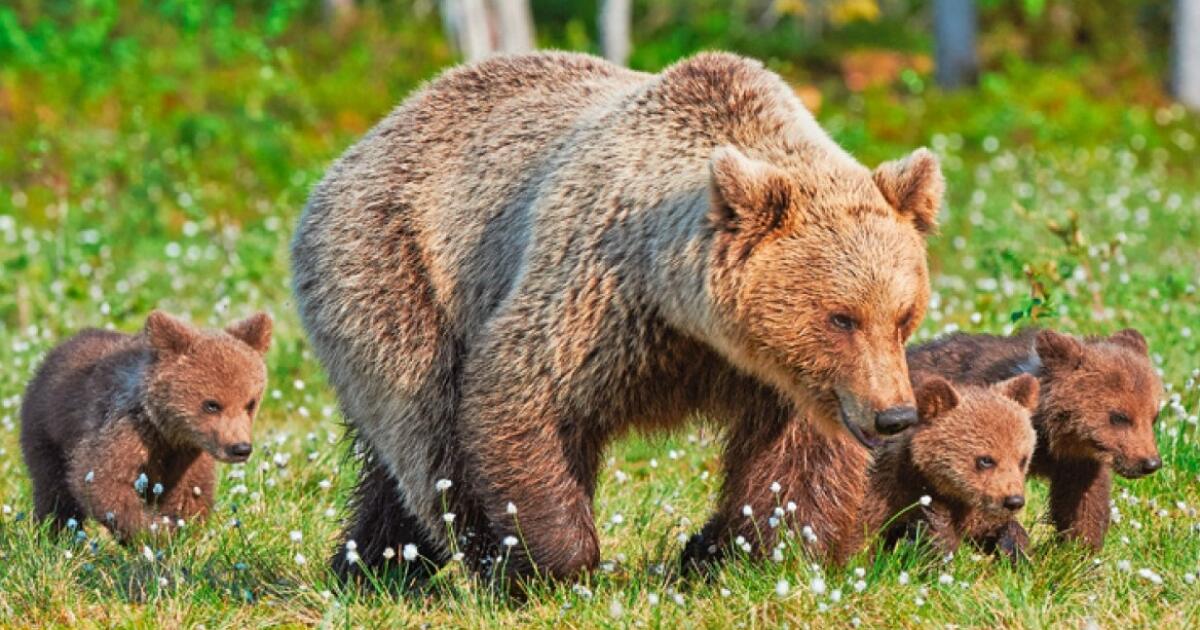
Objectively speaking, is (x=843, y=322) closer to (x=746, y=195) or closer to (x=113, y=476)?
(x=746, y=195)

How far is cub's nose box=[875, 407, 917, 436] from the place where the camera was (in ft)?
16.1

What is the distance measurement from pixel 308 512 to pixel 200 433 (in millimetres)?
546

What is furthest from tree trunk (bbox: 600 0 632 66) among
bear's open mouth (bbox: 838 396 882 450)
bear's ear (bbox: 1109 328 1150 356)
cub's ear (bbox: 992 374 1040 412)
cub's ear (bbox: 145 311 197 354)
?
bear's open mouth (bbox: 838 396 882 450)

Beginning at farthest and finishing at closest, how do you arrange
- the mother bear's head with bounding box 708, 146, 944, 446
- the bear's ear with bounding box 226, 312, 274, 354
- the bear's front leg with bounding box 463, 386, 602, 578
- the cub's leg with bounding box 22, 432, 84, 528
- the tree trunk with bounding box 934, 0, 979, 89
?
the tree trunk with bounding box 934, 0, 979, 89
the bear's ear with bounding box 226, 312, 274, 354
the cub's leg with bounding box 22, 432, 84, 528
the bear's front leg with bounding box 463, 386, 602, 578
the mother bear's head with bounding box 708, 146, 944, 446

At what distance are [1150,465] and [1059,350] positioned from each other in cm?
53

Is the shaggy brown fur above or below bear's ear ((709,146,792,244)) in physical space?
below

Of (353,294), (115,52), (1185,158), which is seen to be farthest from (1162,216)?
(115,52)

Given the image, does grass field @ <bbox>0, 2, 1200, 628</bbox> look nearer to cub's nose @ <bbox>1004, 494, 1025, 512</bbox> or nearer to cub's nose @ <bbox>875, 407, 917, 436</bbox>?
cub's nose @ <bbox>1004, 494, 1025, 512</bbox>

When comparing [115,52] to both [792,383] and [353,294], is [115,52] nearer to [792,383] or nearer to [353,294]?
[353,294]

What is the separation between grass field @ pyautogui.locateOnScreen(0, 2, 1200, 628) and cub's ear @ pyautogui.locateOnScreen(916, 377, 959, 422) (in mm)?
499

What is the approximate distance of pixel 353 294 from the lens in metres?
6.26

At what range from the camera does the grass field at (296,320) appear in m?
5.42

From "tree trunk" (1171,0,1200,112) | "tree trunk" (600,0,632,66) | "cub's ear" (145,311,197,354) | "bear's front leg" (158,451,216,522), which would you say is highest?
"cub's ear" (145,311,197,354)

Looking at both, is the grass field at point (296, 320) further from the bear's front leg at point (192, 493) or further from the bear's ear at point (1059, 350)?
the bear's ear at point (1059, 350)
